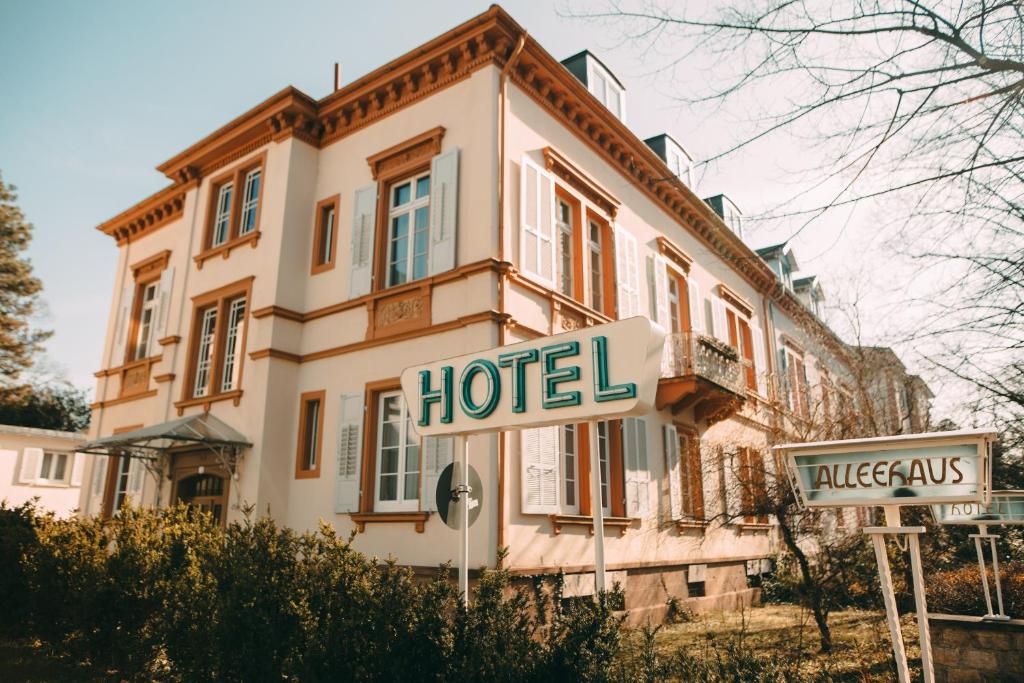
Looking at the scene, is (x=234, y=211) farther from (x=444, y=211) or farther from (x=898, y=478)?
(x=898, y=478)

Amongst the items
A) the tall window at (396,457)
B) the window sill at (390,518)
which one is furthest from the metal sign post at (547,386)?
the tall window at (396,457)

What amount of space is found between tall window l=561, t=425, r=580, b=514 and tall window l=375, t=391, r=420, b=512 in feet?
7.67

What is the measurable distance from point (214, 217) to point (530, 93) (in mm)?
7912

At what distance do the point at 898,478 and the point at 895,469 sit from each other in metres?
0.05

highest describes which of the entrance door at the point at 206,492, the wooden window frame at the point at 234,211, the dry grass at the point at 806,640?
the wooden window frame at the point at 234,211

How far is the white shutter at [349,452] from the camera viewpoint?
428 inches

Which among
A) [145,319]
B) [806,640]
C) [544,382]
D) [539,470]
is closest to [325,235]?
[539,470]

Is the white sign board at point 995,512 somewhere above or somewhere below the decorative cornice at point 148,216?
below

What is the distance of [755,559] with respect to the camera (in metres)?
16.7

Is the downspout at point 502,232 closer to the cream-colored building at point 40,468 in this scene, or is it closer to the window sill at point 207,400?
the window sill at point 207,400

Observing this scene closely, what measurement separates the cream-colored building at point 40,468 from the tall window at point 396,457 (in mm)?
16059

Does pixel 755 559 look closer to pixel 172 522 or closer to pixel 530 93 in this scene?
pixel 530 93

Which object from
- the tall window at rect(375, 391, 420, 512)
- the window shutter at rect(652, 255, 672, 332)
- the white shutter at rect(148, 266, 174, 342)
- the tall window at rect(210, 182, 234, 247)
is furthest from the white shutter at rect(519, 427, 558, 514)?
the white shutter at rect(148, 266, 174, 342)

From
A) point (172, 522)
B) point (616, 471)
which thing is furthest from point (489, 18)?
point (172, 522)
